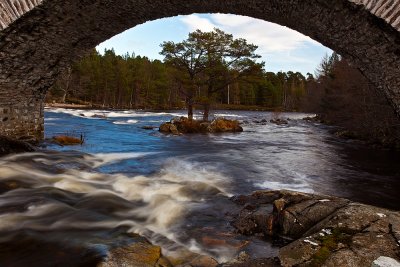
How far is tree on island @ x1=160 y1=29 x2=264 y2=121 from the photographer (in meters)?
25.7

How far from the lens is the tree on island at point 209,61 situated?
2569 cm

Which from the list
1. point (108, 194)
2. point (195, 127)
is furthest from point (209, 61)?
point (108, 194)

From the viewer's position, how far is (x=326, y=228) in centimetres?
397

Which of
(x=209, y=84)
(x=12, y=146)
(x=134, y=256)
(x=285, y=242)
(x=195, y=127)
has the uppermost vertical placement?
(x=209, y=84)

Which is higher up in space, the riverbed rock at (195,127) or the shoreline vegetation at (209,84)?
the shoreline vegetation at (209,84)

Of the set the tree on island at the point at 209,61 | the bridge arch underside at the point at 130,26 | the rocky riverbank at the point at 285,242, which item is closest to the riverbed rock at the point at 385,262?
the rocky riverbank at the point at 285,242

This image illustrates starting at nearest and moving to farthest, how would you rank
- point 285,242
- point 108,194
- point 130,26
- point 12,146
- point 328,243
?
point 328,243
point 285,242
point 108,194
point 130,26
point 12,146

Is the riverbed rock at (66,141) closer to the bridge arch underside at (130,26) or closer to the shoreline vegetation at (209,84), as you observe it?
the bridge arch underside at (130,26)

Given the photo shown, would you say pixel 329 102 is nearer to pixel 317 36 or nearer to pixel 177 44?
pixel 177 44

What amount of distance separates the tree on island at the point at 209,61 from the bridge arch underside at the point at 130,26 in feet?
55.2

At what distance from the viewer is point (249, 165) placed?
10961mm

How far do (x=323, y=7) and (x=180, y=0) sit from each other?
9.89ft

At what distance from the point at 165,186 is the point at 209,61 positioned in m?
19.8

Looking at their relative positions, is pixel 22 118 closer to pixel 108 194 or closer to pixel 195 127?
pixel 108 194
